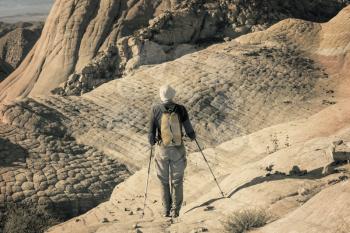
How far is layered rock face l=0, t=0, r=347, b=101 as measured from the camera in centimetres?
2305

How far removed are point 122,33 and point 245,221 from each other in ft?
67.1

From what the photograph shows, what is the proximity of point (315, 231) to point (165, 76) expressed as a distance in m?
13.0

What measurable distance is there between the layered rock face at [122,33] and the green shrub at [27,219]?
11.1 meters

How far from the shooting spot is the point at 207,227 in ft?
22.3

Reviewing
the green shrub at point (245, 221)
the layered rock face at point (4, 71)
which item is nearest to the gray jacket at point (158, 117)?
the green shrub at point (245, 221)

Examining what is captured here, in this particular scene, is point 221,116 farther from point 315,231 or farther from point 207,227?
point 315,231

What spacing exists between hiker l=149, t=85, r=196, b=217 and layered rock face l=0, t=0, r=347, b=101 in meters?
14.0

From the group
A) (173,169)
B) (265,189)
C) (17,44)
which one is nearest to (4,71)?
(17,44)

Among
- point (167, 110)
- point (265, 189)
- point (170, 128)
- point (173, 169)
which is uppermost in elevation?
point (167, 110)

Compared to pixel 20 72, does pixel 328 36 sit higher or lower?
higher

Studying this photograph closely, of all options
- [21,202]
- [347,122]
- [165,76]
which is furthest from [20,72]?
[347,122]

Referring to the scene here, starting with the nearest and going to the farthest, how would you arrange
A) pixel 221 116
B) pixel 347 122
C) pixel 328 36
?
pixel 347 122 → pixel 221 116 → pixel 328 36

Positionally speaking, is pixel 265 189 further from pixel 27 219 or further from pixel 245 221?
pixel 27 219

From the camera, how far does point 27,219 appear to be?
1010 centimetres
